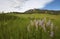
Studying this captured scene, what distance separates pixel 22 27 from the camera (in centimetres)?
132

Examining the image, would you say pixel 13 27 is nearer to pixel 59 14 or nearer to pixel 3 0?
pixel 3 0

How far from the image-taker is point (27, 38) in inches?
51.5

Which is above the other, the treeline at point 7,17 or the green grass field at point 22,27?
the treeline at point 7,17

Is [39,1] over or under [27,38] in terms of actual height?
over

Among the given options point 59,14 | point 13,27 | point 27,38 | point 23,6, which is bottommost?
point 27,38

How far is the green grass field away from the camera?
4.29 ft

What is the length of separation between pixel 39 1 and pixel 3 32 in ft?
1.66

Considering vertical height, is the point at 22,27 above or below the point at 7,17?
below

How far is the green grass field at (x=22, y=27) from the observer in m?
1.31

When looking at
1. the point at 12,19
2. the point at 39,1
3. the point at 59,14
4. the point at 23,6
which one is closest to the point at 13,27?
the point at 12,19

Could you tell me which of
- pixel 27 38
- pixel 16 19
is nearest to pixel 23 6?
pixel 16 19

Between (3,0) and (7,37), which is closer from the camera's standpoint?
(7,37)

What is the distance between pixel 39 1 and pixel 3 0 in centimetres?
40

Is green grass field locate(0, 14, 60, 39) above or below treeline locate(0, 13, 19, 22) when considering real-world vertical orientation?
below
